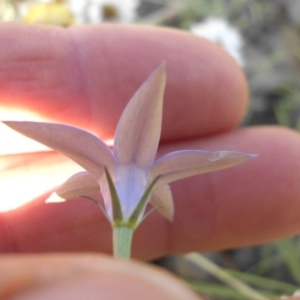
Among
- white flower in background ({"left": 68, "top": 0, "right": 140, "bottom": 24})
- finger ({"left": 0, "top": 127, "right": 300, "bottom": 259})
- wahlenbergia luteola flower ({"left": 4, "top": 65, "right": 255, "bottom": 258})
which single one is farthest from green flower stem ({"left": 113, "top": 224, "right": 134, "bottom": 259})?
white flower in background ({"left": 68, "top": 0, "right": 140, "bottom": 24})

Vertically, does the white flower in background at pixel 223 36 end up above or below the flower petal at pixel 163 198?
above

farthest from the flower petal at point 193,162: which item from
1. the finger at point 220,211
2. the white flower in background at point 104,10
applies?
the white flower in background at point 104,10

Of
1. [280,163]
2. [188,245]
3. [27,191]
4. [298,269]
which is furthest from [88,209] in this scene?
[298,269]

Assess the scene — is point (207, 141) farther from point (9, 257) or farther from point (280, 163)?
point (9, 257)

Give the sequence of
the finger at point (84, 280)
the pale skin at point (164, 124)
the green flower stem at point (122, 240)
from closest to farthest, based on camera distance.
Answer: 1. the finger at point (84, 280)
2. the green flower stem at point (122, 240)
3. the pale skin at point (164, 124)

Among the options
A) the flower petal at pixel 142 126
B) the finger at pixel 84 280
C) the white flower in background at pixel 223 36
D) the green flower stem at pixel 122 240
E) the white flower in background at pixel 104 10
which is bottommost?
the green flower stem at pixel 122 240

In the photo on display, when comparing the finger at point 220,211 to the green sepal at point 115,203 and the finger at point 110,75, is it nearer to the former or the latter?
the finger at point 110,75

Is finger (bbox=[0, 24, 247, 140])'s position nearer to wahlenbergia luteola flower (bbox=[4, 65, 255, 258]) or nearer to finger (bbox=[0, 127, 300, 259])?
finger (bbox=[0, 127, 300, 259])

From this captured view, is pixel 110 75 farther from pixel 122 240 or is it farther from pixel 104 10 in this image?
pixel 104 10
